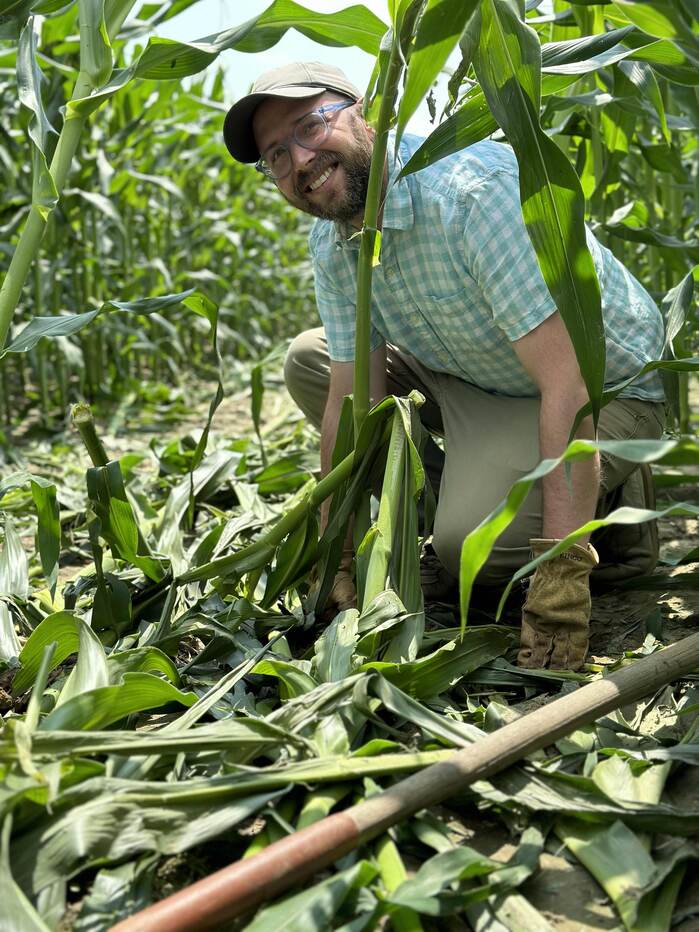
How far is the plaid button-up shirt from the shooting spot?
202 centimetres

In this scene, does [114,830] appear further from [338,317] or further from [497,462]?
[338,317]

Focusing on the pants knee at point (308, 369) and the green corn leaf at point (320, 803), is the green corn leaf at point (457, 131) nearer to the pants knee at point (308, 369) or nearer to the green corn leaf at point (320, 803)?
the green corn leaf at point (320, 803)

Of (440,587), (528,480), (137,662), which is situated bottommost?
(440,587)

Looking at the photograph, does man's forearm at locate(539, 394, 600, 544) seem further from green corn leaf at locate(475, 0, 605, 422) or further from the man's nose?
the man's nose

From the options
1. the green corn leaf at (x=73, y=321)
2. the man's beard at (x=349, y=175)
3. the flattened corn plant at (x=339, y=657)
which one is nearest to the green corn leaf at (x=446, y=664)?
the flattened corn plant at (x=339, y=657)

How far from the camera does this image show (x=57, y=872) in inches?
45.2

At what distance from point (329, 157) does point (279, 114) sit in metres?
0.17

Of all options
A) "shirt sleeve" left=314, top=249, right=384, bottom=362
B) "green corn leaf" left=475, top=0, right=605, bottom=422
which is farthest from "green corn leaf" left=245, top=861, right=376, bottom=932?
"shirt sleeve" left=314, top=249, right=384, bottom=362

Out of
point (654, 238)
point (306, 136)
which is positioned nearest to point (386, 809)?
point (306, 136)

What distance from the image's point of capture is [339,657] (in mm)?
1649

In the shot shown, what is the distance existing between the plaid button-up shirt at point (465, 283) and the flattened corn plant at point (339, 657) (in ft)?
0.59

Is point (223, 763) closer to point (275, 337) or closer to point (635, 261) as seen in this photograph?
point (635, 261)

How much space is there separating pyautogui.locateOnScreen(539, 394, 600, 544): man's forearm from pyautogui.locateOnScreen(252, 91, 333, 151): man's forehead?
2.82ft

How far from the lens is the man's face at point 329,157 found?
215 cm
